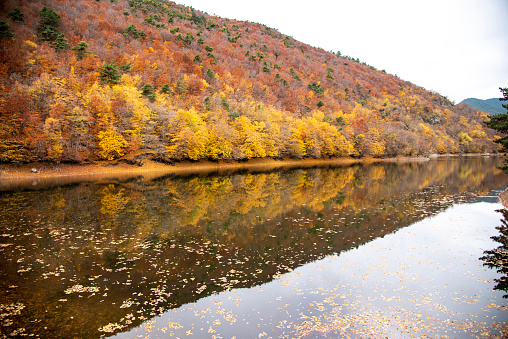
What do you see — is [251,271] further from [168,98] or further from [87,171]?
[168,98]

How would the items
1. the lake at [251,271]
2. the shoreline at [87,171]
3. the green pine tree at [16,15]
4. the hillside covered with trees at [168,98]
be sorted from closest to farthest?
the lake at [251,271] → the shoreline at [87,171] → the hillside covered with trees at [168,98] → the green pine tree at [16,15]

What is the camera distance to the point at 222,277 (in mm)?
11781

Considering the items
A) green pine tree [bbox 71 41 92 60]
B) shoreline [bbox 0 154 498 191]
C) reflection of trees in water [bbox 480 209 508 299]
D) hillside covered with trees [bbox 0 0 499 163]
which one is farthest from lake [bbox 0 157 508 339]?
green pine tree [bbox 71 41 92 60]

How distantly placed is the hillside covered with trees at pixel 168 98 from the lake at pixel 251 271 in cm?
3294

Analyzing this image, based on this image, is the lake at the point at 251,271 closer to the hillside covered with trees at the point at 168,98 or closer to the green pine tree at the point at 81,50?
the hillside covered with trees at the point at 168,98

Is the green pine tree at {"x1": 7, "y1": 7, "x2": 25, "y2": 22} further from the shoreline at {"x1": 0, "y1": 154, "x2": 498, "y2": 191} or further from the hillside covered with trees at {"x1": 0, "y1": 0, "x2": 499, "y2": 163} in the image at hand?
the shoreline at {"x1": 0, "y1": 154, "x2": 498, "y2": 191}

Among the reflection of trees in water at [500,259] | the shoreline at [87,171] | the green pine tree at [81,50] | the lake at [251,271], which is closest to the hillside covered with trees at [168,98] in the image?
the green pine tree at [81,50]

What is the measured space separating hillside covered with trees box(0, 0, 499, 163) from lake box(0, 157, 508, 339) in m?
32.9

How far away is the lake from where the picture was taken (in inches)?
345

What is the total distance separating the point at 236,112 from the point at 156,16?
289 ft

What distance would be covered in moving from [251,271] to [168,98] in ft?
230

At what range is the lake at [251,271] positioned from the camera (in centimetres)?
876

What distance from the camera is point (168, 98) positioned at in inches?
2955

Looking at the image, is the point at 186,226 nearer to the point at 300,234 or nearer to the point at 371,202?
the point at 300,234
